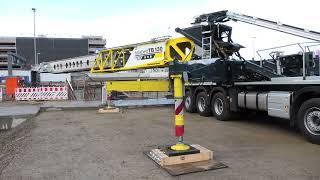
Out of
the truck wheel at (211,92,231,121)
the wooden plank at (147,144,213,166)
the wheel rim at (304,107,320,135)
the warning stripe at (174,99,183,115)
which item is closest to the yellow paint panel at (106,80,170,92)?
the truck wheel at (211,92,231,121)

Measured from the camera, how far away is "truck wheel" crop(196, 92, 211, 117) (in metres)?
15.6

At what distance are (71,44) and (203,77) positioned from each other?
5168 inches

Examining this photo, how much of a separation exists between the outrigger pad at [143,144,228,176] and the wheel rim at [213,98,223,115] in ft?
21.9

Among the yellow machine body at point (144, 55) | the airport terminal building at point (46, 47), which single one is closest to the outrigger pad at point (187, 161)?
the yellow machine body at point (144, 55)

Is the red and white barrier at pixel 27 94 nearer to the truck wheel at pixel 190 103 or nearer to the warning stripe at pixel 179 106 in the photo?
the truck wheel at pixel 190 103

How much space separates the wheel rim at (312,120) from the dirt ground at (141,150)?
0.39 metres

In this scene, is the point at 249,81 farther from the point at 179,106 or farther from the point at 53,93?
the point at 53,93

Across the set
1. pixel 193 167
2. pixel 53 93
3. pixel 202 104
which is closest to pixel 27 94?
pixel 53 93

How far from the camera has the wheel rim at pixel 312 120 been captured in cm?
928

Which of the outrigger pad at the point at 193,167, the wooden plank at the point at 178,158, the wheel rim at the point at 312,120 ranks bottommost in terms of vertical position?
the outrigger pad at the point at 193,167

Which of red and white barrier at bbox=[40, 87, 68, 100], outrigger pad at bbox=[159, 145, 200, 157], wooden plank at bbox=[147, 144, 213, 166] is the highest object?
red and white barrier at bbox=[40, 87, 68, 100]

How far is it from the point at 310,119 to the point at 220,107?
5297 millimetres

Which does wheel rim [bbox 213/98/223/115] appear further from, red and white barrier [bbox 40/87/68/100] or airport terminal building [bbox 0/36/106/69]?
airport terminal building [bbox 0/36/106/69]

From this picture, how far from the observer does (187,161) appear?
7559mm
